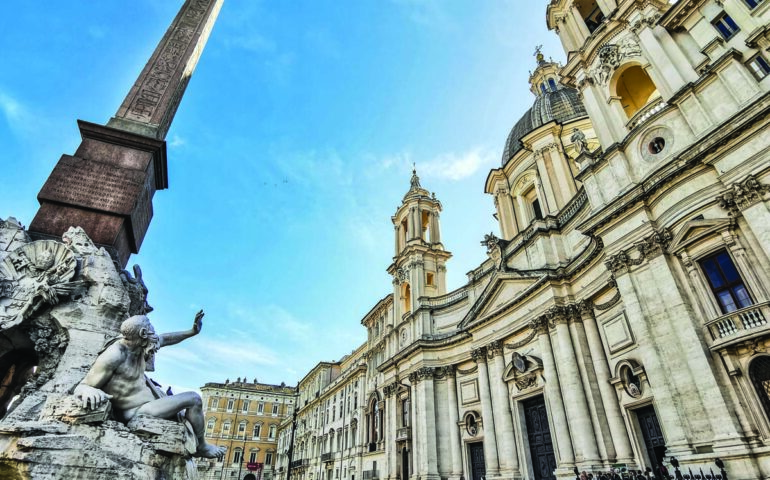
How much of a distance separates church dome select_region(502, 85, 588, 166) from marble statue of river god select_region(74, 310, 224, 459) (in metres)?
25.7

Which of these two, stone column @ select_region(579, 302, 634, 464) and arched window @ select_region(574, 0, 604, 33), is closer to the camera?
stone column @ select_region(579, 302, 634, 464)

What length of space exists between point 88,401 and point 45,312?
Result: 2399mm

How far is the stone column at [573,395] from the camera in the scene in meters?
14.7

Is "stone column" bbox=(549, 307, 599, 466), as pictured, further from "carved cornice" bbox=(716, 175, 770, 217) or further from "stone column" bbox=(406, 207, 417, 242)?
"stone column" bbox=(406, 207, 417, 242)

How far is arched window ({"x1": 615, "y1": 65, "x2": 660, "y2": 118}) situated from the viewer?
56.2ft

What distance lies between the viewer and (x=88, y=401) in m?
3.60

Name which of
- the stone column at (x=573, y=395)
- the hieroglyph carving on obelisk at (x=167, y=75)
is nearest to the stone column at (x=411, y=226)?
the stone column at (x=573, y=395)

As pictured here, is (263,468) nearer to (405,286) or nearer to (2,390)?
(405,286)

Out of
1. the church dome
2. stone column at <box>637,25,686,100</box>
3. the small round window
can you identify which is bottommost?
the small round window

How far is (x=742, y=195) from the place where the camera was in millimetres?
10180

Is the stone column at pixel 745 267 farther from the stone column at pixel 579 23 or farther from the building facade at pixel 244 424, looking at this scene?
the building facade at pixel 244 424

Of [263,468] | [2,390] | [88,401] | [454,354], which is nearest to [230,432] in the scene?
[263,468]

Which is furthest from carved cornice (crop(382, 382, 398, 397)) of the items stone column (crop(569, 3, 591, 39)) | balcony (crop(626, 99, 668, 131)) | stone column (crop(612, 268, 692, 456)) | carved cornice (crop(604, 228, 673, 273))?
stone column (crop(569, 3, 591, 39))

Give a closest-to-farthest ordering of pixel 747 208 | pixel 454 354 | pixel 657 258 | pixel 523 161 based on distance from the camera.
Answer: pixel 747 208 < pixel 657 258 < pixel 454 354 < pixel 523 161
